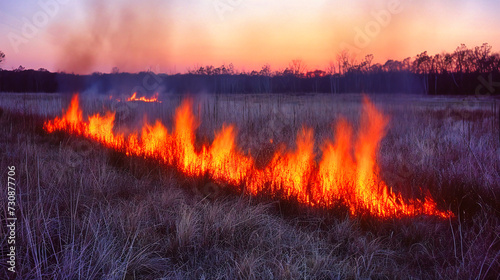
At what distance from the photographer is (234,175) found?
466 centimetres

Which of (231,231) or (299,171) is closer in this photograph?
(231,231)

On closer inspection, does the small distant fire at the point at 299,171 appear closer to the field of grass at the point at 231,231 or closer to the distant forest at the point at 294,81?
the field of grass at the point at 231,231

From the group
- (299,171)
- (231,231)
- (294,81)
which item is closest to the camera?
(231,231)

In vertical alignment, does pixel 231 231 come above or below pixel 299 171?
below

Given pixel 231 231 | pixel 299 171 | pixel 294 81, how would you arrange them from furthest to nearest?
pixel 294 81 < pixel 299 171 < pixel 231 231

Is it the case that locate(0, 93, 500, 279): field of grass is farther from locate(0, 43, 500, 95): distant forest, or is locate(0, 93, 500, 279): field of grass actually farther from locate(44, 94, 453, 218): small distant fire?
locate(0, 43, 500, 95): distant forest

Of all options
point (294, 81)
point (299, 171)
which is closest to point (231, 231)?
point (299, 171)

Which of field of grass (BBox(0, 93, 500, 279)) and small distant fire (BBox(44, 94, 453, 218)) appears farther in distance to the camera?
small distant fire (BBox(44, 94, 453, 218))

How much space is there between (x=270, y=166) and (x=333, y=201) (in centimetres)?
126

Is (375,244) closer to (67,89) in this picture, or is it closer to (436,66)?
(67,89)

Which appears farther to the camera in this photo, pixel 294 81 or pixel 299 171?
pixel 294 81

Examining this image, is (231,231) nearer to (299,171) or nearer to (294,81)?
(299,171)

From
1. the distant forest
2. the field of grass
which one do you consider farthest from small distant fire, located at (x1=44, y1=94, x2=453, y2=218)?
the distant forest

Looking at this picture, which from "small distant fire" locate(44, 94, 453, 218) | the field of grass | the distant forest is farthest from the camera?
the distant forest
